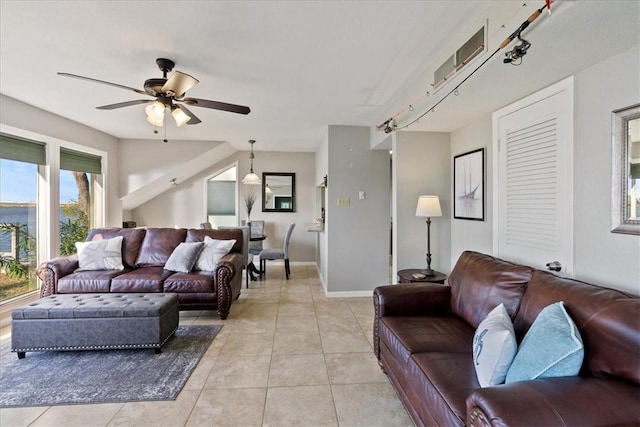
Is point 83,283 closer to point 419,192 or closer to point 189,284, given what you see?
point 189,284

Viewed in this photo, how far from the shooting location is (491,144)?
2.96 meters

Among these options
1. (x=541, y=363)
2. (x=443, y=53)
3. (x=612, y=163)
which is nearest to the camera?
(x=541, y=363)

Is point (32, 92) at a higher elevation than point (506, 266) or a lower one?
higher

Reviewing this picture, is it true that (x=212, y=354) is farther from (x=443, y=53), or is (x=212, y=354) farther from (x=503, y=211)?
(x=443, y=53)

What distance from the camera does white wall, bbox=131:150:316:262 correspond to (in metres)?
6.46

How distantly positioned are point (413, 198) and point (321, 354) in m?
2.06

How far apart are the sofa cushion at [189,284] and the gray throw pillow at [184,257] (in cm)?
18

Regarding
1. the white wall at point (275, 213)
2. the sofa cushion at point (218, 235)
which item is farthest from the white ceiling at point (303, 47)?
the white wall at point (275, 213)

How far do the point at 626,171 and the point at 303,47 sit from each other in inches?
85.2

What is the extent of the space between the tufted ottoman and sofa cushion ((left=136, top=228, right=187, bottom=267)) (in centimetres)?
134

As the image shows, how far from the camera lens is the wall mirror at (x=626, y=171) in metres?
1.63

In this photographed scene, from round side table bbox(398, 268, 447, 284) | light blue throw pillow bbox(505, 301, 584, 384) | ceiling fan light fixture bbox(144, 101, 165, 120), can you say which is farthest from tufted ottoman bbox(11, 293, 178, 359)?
light blue throw pillow bbox(505, 301, 584, 384)

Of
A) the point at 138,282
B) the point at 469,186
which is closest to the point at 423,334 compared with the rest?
the point at 469,186

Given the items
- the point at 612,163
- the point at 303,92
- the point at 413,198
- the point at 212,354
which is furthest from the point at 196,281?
the point at 612,163
